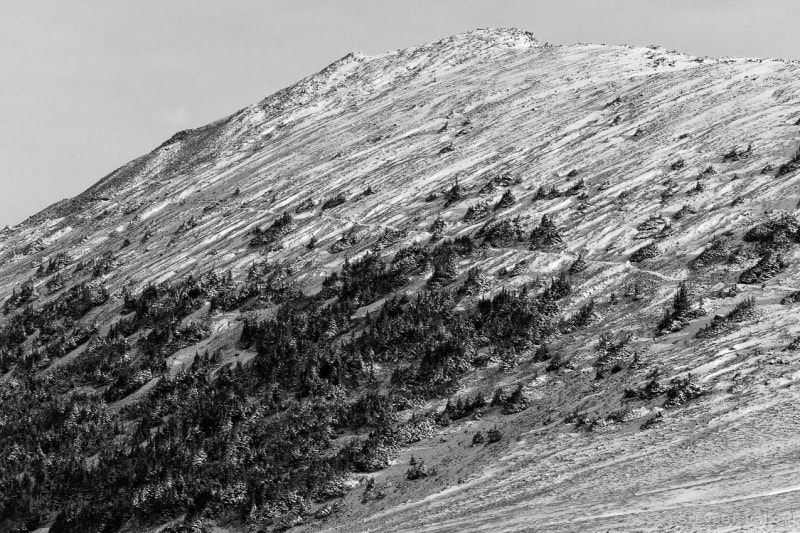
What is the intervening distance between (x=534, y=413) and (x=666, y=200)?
14.1 meters

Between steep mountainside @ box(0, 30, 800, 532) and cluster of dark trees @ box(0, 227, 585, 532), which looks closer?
steep mountainside @ box(0, 30, 800, 532)

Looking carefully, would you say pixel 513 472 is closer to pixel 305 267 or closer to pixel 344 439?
pixel 344 439

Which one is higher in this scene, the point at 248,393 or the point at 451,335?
the point at 248,393

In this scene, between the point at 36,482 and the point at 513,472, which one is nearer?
the point at 513,472

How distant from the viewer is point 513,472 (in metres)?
18.6

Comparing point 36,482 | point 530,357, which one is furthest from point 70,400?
point 530,357

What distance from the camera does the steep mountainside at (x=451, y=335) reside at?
18219mm

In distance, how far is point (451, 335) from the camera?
83.6ft

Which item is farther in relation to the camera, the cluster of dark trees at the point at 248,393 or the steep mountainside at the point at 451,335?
the cluster of dark trees at the point at 248,393

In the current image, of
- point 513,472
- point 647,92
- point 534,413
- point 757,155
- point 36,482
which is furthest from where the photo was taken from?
point 647,92

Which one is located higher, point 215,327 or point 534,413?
point 215,327

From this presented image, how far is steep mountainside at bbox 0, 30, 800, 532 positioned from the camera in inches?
717

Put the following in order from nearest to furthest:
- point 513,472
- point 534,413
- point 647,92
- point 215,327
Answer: point 513,472
point 534,413
point 215,327
point 647,92

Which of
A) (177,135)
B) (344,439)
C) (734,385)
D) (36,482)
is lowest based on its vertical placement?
(734,385)
